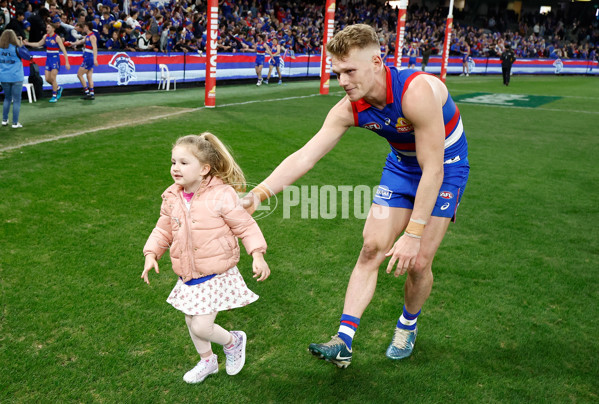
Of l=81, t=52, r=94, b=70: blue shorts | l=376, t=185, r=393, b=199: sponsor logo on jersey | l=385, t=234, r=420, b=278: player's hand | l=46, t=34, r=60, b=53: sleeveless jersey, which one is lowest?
l=385, t=234, r=420, b=278: player's hand

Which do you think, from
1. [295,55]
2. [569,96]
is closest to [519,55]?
[569,96]

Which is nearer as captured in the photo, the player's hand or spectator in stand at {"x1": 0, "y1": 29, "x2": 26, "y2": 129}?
the player's hand

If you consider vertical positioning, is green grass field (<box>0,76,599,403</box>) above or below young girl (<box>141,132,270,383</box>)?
below

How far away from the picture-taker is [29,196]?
620 centimetres

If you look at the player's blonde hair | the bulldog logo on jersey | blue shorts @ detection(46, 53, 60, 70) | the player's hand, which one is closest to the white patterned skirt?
the player's hand

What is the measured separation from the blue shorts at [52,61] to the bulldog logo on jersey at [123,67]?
2507 mm

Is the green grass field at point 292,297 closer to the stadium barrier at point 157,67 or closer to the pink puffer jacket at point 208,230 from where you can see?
the pink puffer jacket at point 208,230

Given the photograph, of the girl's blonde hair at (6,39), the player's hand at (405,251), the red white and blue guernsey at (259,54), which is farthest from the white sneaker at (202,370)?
the red white and blue guernsey at (259,54)

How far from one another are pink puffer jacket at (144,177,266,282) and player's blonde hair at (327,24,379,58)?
955 mm

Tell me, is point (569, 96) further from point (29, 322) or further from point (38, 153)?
point (29, 322)

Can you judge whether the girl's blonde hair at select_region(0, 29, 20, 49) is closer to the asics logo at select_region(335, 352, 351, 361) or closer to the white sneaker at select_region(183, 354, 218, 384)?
the white sneaker at select_region(183, 354, 218, 384)

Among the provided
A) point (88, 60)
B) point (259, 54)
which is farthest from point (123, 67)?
point (259, 54)

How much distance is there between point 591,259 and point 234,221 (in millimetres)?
4140

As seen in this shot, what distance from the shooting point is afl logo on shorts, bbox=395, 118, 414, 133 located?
9.92ft
